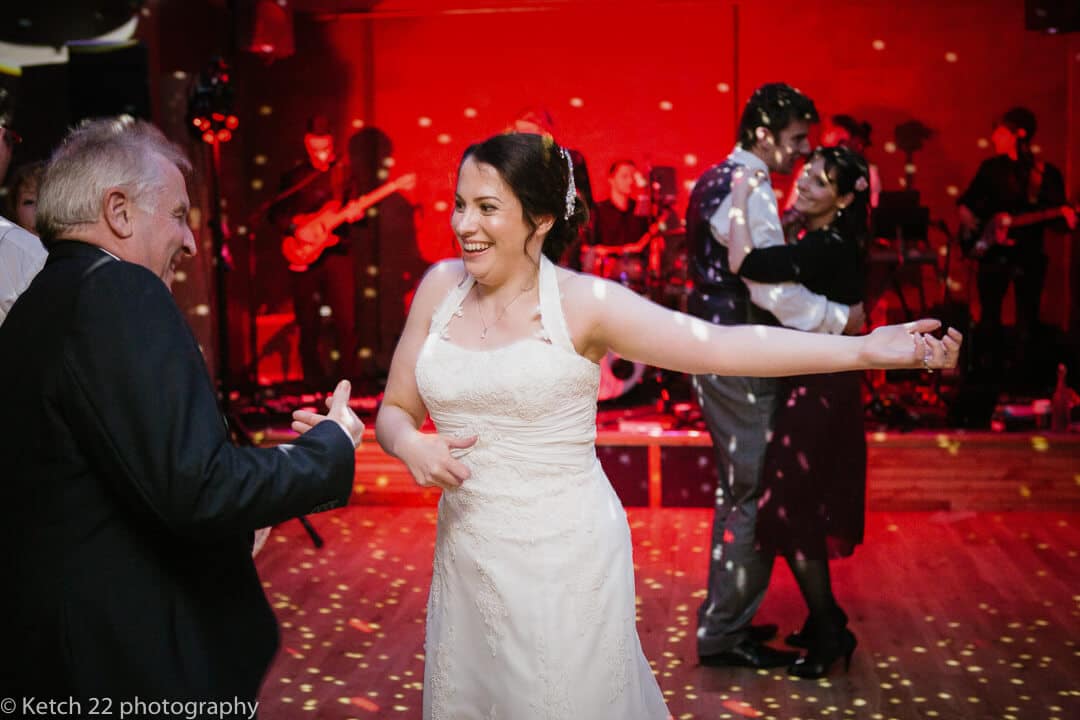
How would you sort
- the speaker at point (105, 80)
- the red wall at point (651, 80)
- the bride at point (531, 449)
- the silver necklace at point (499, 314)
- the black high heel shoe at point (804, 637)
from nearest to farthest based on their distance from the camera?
the bride at point (531, 449) < the silver necklace at point (499, 314) < the black high heel shoe at point (804, 637) < the speaker at point (105, 80) < the red wall at point (651, 80)

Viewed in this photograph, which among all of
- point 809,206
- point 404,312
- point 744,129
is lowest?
point 404,312

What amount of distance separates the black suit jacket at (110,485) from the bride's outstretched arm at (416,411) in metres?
0.40

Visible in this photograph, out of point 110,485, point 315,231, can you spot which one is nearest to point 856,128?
point 315,231

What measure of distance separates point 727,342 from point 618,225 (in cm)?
562

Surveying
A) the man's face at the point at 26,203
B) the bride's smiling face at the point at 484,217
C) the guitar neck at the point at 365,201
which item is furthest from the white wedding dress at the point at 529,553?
the guitar neck at the point at 365,201

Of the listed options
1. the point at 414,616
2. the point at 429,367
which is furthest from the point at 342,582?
the point at 429,367

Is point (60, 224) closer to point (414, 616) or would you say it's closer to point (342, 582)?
point (414, 616)

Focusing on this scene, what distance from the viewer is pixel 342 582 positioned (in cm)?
444

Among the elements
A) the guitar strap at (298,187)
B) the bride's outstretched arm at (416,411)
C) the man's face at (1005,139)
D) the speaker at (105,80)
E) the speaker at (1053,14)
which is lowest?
the bride's outstretched arm at (416,411)

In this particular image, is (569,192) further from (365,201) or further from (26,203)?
(365,201)

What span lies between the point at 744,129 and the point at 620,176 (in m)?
4.08

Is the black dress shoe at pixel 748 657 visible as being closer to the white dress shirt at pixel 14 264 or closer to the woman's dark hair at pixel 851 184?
the woman's dark hair at pixel 851 184

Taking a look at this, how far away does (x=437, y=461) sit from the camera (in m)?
1.91

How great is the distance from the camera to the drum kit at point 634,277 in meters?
7.03
